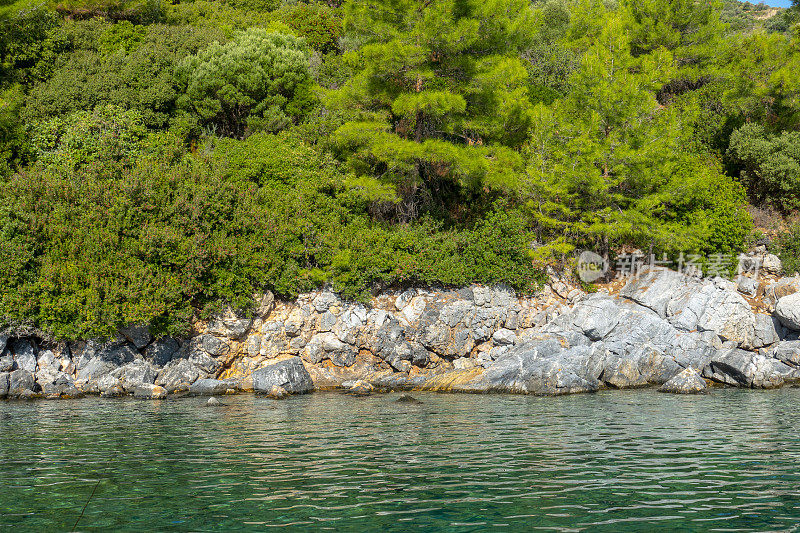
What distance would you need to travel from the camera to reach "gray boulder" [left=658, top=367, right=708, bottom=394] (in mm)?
23375

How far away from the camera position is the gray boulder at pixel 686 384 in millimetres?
23375

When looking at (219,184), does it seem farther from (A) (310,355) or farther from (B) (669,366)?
(B) (669,366)

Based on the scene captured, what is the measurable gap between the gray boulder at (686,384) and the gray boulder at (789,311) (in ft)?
22.1

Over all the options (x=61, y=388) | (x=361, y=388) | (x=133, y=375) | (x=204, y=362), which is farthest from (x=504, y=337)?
(x=61, y=388)

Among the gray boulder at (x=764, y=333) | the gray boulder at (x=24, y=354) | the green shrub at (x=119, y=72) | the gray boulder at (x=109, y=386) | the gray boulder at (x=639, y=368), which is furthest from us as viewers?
the green shrub at (x=119, y=72)

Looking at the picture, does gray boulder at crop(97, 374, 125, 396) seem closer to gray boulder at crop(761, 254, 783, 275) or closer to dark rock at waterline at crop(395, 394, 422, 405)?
dark rock at waterline at crop(395, 394, 422, 405)

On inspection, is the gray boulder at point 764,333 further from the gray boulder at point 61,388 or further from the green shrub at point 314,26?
the green shrub at point 314,26

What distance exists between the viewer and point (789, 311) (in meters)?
27.8

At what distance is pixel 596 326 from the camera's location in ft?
94.1

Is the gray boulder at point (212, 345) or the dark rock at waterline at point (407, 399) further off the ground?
the gray boulder at point (212, 345)

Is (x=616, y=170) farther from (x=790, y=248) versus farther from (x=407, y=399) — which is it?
(x=407, y=399)

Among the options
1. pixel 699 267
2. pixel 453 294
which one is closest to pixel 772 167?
pixel 699 267

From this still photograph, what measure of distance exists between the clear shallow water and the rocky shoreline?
164 inches

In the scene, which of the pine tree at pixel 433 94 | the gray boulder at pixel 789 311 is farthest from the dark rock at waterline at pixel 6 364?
the gray boulder at pixel 789 311
